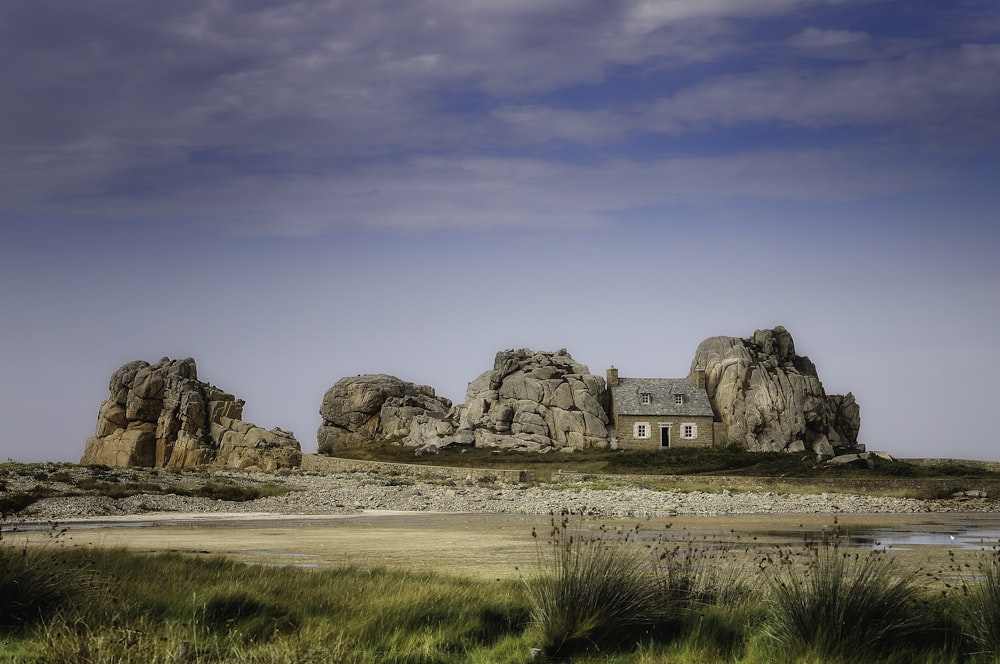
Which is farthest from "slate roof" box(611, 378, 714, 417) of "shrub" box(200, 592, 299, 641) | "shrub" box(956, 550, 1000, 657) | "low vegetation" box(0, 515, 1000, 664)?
"shrub" box(200, 592, 299, 641)

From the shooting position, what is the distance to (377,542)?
24766mm

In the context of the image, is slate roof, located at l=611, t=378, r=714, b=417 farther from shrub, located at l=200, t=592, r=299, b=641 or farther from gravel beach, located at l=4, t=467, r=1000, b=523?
shrub, located at l=200, t=592, r=299, b=641

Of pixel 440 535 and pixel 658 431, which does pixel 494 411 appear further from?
pixel 440 535

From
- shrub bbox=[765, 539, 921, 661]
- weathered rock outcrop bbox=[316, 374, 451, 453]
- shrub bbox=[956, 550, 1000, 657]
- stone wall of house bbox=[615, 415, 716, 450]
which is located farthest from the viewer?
weathered rock outcrop bbox=[316, 374, 451, 453]

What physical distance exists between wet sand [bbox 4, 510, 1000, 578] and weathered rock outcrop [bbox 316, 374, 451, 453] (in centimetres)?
5336

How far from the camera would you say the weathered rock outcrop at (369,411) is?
299 feet

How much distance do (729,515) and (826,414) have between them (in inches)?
1919

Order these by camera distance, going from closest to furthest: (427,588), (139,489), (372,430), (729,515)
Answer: (427,588)
(729,515)
(139,489)
(372,430)

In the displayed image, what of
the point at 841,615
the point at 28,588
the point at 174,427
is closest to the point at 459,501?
the point at 28,588

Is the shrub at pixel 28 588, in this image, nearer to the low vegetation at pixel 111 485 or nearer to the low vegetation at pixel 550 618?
the low vegetation at pixel 550 618

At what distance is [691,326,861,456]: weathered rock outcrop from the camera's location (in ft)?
257

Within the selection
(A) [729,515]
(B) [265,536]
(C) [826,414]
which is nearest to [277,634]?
(B) [265,536]

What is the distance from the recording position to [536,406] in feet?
268

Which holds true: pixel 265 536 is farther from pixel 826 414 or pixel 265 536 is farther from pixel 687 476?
pixel 826 414
